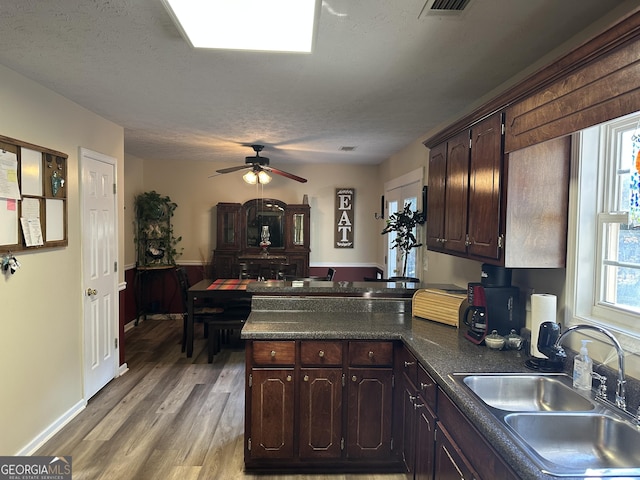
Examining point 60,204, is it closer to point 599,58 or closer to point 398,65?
point 398,65

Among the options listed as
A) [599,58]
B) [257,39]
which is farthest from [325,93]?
[599,58]

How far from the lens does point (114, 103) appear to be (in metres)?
2.93

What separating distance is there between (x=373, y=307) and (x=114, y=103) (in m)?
2.53

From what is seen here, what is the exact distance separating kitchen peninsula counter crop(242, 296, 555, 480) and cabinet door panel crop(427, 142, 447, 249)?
52 centimetres

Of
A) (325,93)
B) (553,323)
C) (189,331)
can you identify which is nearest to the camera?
(553,323)

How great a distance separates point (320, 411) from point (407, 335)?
0.70m

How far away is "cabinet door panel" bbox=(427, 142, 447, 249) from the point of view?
259cm

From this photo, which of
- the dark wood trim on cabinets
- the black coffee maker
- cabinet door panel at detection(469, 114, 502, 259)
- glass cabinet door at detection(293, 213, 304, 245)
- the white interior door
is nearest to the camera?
the dark wood trim on cabinets

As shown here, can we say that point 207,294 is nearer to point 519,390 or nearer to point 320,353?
point 320,353

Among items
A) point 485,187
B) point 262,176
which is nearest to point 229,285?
point 262,176

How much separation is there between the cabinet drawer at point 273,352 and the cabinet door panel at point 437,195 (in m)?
1.25

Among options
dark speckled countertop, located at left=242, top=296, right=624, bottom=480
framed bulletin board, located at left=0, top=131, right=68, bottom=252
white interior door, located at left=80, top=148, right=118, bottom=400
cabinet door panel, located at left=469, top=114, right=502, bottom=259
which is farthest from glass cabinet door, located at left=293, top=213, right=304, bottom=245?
cabinet door panel, located at left=469, top=114, right=502, bottom=259

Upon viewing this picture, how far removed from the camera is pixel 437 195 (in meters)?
2.70

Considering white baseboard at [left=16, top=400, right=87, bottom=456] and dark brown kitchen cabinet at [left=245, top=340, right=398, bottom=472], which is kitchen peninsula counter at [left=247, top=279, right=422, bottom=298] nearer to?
dark brown kitchen cabinet at [left=245, top=340, right=398, bottom=472]
